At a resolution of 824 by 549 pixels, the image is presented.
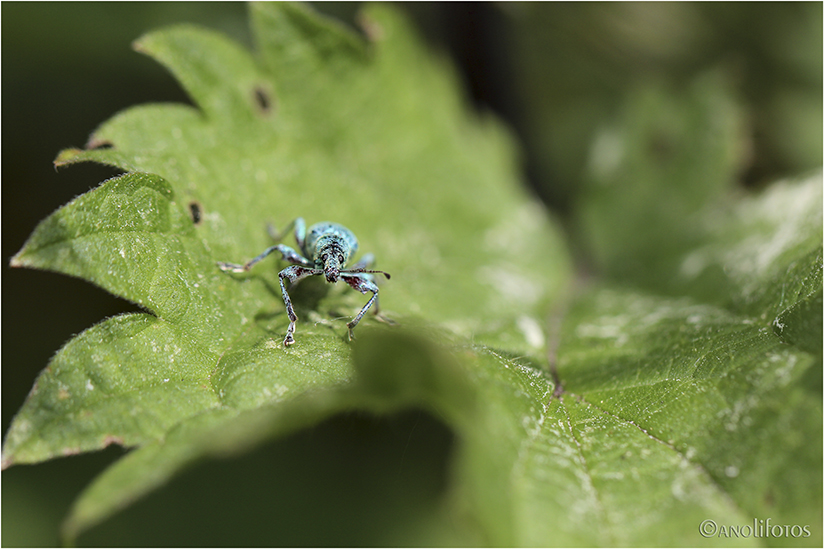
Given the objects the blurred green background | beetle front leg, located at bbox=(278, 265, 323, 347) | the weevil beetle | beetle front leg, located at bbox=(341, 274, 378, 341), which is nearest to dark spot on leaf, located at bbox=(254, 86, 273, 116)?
the weevil beetle

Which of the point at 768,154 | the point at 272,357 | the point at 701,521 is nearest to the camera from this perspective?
the point at 701,521

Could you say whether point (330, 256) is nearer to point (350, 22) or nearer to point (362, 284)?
point (362, 284)

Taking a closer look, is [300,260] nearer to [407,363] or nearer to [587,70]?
[407,363]

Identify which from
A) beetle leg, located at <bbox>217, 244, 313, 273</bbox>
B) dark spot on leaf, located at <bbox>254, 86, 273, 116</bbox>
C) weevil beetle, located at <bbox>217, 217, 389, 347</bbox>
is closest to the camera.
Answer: beetle leg, located at <bbox>217, 244, 313, 273</bbox>

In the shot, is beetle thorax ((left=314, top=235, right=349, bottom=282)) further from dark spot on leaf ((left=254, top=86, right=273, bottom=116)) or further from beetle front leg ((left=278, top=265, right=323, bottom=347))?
dark spot on leaf ((left=254, top=86, right=273, bottom=116))

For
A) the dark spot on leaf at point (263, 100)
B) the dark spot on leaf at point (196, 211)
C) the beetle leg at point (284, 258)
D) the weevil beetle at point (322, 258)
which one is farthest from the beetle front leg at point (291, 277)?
the dark spot on leaf at point (263, 100)

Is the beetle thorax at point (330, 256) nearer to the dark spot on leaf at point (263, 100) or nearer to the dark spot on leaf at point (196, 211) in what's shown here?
the dark spot on leaf at point (196, 211)

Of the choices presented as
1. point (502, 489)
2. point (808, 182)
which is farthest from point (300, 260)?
point (808, 182)
